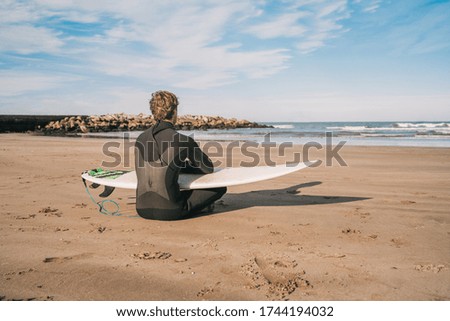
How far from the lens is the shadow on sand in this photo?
4836mm

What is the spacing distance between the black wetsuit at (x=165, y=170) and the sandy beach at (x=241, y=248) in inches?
7.4

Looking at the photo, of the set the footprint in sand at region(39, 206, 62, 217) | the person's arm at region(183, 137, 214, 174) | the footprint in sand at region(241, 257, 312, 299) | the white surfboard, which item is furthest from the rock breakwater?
the footprint in sand at region(241, 257, 312, 299)

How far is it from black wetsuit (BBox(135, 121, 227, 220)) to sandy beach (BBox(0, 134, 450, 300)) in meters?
0.19

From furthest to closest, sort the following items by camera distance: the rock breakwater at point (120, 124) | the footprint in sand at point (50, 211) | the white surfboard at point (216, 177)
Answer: the rock breakwater at point (120, 124)
the footprint in sand at point (50, 211)
the white surfboard at point (216, 177)

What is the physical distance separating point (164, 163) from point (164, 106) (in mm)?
592

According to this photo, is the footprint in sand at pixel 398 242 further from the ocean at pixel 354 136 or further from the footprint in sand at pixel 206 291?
the ocean at pixel 354 136

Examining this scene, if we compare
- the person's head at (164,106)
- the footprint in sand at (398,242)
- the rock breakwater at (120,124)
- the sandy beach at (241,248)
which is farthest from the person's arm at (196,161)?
the rock breakwater at (120,124)

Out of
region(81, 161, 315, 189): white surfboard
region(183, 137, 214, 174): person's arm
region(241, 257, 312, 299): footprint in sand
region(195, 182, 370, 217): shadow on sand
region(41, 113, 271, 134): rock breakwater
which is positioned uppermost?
region(41, 113, 271, 134): rock breakwater

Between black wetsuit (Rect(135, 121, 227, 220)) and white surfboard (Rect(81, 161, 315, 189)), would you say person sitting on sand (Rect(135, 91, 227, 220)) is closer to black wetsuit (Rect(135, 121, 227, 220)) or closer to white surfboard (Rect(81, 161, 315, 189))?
black wetsuit (Rect(135, 121, 227, 220))

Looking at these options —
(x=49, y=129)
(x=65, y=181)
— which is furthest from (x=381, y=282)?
(x=49, y=129)

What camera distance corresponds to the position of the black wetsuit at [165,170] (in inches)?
142

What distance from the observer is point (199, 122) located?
3819 cm

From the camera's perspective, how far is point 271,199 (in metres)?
5.20
